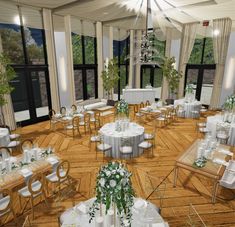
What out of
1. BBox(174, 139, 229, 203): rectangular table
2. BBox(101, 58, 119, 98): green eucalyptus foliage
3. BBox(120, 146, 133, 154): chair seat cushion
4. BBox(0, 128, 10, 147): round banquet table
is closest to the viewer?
BBox(174, 139, 229, 203): rectangular table

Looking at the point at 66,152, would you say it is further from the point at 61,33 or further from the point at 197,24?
the point at 197,24

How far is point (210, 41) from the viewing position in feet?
37.6

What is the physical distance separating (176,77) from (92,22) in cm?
602

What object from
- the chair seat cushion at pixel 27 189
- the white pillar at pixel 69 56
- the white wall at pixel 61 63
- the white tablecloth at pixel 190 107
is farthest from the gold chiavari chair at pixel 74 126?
the white tablecloth at pixel 190 107

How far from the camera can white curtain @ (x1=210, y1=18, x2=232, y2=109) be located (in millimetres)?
10242

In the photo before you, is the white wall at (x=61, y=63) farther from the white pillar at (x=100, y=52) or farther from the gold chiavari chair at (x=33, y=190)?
the gold chiavari chair at (x=33, y=190)

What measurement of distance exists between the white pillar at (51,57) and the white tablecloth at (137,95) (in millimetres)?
4798

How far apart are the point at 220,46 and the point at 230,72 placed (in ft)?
5.21

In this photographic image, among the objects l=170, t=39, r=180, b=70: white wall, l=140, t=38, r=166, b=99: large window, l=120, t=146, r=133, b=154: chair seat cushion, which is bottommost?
l=120, t=146, r=133, b=154: chair seat cushion

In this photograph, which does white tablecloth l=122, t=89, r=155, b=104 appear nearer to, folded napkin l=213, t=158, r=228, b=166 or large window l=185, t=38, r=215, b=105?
large window l=185, t=38, r=215, b=105

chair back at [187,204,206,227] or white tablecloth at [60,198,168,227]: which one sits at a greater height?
white tablecloth at [60,198,168,227]

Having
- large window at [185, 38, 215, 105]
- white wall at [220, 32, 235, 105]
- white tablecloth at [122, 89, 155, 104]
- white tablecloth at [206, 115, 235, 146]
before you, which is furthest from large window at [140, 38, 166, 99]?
white tablecloth at [206, 115, 235, 146]

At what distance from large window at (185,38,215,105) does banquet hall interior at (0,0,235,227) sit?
0.07 m

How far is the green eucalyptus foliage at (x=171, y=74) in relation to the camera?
11.7 m
